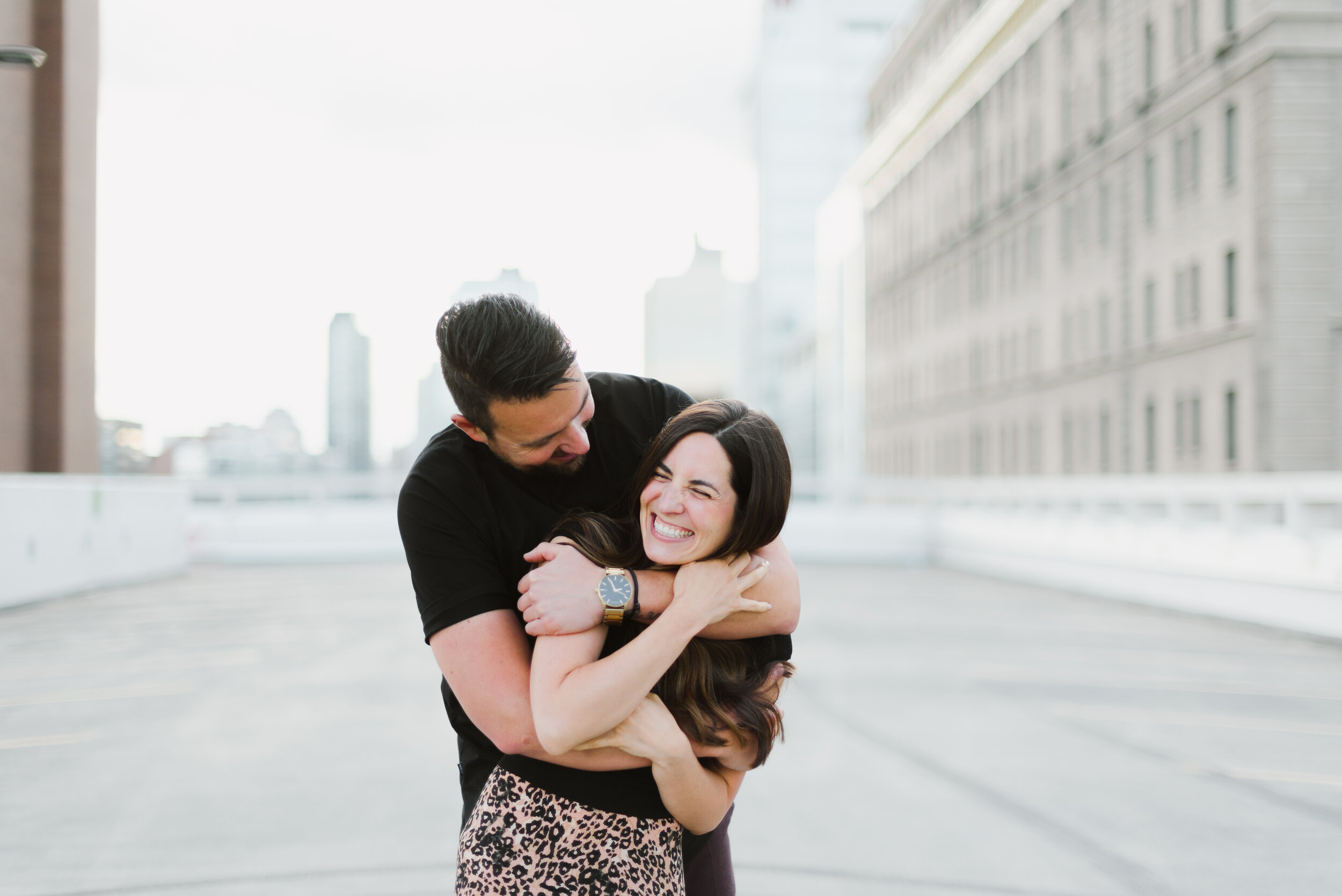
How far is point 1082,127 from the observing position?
3322 cm

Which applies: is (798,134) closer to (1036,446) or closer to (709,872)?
(1036,446)

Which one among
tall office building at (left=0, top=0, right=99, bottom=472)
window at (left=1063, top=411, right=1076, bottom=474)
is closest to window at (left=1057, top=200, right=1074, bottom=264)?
window at (left=1063, top=411, right=1076, bottom=474)

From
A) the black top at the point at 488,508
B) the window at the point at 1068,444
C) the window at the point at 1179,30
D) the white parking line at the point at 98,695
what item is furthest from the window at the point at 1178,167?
the black top at the point at 488,508

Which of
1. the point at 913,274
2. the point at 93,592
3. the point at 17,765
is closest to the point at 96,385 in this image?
the point at 93,592

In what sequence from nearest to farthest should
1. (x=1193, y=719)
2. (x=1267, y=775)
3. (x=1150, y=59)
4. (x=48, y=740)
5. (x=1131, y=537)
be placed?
(x=1267, y=775) → (x=48, y=740) → (x=1193, y=719) → (x=1131, y=537) → (x=1150, y=59)

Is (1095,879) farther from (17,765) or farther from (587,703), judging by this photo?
(17,765)

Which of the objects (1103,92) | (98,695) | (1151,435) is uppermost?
(1103,92)

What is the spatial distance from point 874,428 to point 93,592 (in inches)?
1920

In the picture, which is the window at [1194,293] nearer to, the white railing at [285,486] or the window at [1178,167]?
the window at [1178,167]

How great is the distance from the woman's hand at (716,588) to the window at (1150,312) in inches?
1162

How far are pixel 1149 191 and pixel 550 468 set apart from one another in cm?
3064

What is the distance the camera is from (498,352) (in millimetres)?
1791

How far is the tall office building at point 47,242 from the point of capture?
52.7ft

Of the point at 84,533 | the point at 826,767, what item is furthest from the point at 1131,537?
the point at 84,533
